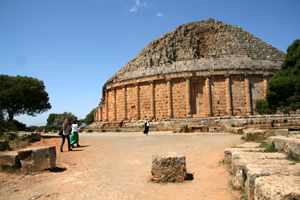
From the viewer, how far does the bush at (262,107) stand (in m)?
23.2

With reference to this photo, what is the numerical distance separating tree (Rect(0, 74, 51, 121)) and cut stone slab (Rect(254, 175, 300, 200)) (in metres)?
28.8

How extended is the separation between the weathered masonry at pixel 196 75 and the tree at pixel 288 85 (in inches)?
97.4

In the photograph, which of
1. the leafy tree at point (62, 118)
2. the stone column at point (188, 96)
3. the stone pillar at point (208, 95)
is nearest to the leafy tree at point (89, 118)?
the leafy tree at point (62, 118)

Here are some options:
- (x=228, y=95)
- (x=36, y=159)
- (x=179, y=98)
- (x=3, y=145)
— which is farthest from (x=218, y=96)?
(x=36, y=159)

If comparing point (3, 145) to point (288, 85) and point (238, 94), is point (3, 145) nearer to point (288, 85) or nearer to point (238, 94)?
point (238, 94)

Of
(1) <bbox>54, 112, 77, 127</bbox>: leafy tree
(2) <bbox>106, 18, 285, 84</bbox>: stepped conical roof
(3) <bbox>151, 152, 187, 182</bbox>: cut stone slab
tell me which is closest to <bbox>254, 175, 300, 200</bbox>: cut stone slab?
(3) <bbox>151, 152, 187, 182</bbox>: cut stone slab

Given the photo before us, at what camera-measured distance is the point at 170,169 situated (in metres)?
5.72

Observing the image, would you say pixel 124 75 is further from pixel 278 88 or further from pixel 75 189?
pixel 75 189

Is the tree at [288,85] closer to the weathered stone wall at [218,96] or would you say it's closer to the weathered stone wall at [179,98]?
the weathered stone wall at [218,96]

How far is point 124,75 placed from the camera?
31.4 m

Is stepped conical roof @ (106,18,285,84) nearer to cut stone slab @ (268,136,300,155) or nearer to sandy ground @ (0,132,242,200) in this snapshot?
sandy ground @ (0,132,242,200)

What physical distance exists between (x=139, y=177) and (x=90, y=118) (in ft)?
276

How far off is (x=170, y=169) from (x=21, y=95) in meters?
26.6

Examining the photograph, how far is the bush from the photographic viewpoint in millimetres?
23156
